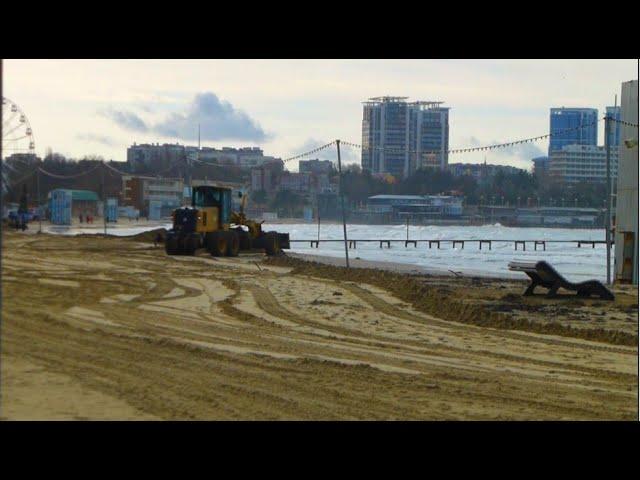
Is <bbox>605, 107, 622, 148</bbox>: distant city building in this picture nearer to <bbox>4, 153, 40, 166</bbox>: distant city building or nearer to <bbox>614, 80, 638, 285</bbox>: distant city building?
<bbox>614, 80, 638, 285</bbox>: distant city building

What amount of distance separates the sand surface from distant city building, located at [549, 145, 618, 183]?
1111cm

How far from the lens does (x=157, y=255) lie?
81.6 ft

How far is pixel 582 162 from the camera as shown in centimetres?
2705

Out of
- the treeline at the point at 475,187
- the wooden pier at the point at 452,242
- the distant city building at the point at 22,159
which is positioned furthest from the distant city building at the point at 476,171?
the distant city building at the point at 22,159

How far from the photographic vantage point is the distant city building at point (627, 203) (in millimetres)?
20953

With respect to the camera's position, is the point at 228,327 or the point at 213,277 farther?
the point at 213,277

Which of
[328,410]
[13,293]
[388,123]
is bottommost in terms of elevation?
[328,410]

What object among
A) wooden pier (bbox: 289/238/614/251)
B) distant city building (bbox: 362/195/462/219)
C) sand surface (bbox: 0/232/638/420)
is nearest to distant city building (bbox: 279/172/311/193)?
distant city building (bbox: 362/195/462/219)

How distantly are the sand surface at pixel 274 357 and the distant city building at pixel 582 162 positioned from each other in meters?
11.1

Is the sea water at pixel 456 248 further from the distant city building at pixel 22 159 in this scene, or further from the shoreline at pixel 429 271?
the distant city building at pixel 22 159

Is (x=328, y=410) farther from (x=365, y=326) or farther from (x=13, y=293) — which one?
(x=365, y=326)
